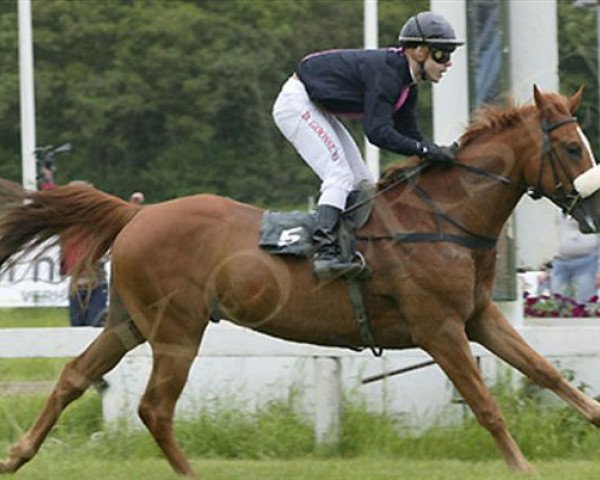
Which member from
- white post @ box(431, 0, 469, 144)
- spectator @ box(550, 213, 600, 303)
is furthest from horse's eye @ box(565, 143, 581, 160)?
spectator @ box(550, 213, 600, 303)

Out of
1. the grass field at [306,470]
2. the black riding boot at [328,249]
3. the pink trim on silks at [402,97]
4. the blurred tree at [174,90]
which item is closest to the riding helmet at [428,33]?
the pink trim on silks at [402,97]

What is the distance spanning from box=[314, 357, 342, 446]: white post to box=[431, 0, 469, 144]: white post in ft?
6.60

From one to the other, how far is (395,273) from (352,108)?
3.08ft

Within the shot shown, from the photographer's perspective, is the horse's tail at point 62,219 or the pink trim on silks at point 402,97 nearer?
the pink trim on silks at point 402,97

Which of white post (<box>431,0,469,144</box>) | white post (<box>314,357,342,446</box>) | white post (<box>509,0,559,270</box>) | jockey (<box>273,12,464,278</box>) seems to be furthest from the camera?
white post (<box>509,0,559,270</box>)

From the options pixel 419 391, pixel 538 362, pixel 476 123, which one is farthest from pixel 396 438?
pixel 476 123

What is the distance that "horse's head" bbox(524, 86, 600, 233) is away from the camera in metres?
8.02

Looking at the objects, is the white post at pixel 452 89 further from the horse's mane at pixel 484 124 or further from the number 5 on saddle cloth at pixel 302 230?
the number 5 on saddle cloth at pixel 302 230

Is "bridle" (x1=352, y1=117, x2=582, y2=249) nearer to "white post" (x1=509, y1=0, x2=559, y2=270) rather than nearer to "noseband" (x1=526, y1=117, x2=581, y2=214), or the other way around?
"noseband" (x1=526, y1=117, x2=581, y2=214)

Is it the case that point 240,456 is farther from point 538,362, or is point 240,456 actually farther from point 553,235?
point 553,235

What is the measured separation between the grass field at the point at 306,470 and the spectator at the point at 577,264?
358cm

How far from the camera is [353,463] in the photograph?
869cm

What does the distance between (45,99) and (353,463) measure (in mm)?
28981

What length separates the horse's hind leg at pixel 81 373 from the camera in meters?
8.34
